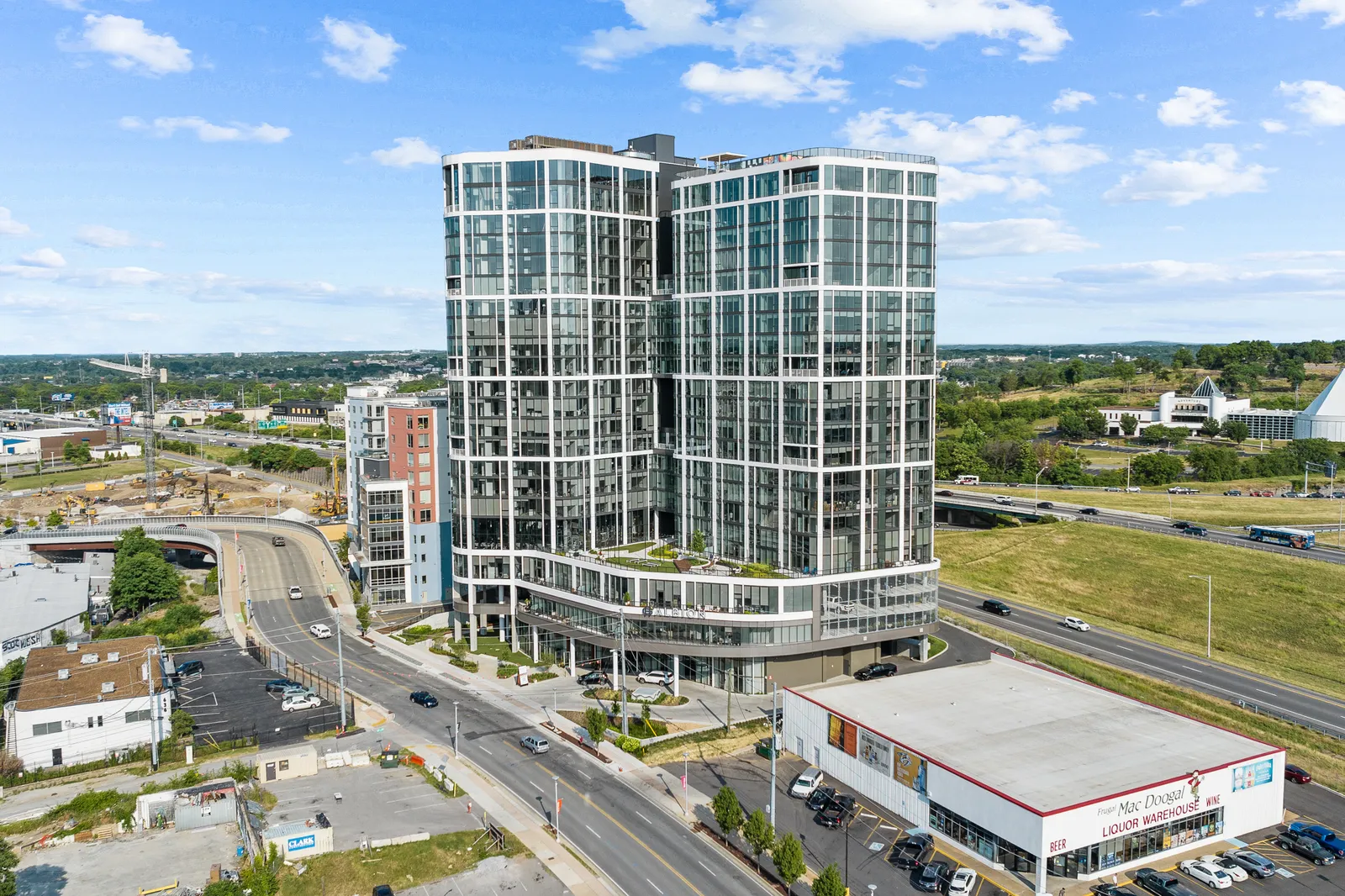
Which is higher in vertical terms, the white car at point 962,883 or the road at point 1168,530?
the road at point 1168,530

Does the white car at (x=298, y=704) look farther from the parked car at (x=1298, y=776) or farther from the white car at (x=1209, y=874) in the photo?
the parked car at (x=1298, y=776)

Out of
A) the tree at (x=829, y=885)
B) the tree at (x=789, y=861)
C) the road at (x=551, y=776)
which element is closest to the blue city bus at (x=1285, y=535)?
the road at (x=551, y=776)

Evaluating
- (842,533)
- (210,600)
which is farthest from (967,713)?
(210,600)

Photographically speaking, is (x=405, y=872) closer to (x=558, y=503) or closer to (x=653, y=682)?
(x=653, y=682)

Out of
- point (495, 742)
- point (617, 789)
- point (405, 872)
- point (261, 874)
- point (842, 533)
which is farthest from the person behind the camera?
point (842, 533)

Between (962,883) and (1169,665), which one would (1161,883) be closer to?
(962,883)

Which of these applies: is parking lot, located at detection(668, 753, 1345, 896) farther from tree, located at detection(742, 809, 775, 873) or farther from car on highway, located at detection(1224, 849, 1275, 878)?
tree, located at detection(742, 809, 775, 873)

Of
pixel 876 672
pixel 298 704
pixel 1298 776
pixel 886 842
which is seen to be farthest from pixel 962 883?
pixel 298 704
